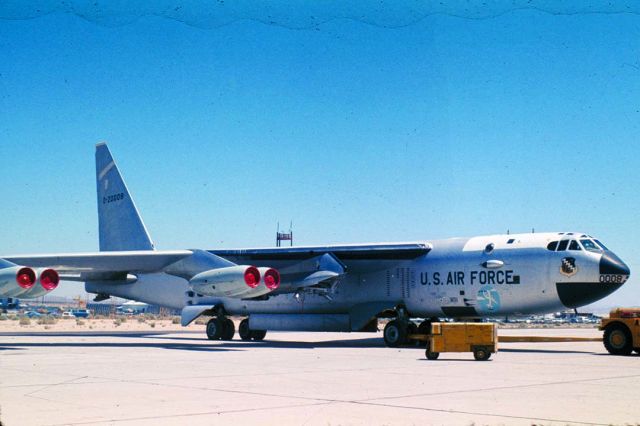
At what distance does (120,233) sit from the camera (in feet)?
108

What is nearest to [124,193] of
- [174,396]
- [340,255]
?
[340,255]

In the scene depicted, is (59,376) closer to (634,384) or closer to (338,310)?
(634,384)

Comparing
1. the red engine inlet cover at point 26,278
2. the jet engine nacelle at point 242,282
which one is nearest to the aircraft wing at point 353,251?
the jet engine nacelle at point 242,282

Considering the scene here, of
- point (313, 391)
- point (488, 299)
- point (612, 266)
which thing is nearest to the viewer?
point (313, 391)

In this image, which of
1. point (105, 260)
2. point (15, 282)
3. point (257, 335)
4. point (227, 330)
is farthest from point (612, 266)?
point (15, 282)

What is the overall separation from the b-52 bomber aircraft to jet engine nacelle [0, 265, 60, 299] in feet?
0.09

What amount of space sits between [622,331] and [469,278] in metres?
4.82

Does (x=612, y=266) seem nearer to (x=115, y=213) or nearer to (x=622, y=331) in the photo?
(x=622, y=331)

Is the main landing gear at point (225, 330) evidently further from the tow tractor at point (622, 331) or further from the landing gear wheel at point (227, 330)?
the tow tractor at point (622, 331)

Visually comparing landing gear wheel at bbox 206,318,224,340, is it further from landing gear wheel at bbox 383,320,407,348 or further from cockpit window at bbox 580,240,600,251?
cockpit window at bbox 580,240,600,251

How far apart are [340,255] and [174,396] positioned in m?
16.5

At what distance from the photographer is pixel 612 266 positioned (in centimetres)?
2244

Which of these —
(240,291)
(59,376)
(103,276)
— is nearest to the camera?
(59,376)

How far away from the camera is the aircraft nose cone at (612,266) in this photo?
22.3 meters
